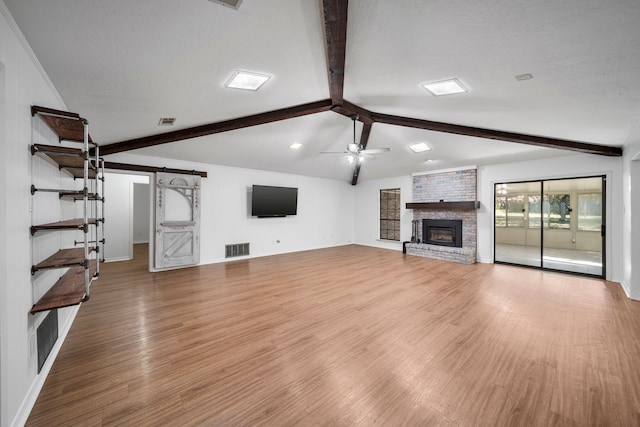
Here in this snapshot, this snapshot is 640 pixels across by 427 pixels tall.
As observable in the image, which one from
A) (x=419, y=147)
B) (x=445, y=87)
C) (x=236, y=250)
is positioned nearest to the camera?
(x=445, y=87)

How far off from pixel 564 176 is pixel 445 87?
4488 millimetres

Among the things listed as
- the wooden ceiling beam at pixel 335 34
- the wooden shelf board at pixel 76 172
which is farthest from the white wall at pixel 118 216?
the wooden ceiling beam at pixel 335 34

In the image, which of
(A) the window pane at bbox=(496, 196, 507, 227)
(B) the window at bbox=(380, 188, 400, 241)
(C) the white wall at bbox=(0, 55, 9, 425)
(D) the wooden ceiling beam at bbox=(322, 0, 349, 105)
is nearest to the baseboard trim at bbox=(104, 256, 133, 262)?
(C) the white wall at bbox=(0, 55, 9, 425)

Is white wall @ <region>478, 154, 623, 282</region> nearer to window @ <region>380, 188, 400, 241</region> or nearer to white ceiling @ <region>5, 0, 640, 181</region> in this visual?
white ceiling @ <region>5, 0, 640, 181</region>

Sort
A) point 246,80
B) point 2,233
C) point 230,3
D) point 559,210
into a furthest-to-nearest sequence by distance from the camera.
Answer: point 559,210 < point 246,80 < point 230,3 < point 2,233

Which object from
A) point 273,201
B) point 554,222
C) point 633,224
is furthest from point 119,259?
point 554,222

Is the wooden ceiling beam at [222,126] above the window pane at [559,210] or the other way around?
above

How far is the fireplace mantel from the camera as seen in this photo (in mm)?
6449

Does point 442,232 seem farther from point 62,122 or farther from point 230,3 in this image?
point 62,122

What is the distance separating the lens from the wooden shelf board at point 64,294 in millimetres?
1809

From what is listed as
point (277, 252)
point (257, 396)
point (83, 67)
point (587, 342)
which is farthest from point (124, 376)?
point (277, 252)

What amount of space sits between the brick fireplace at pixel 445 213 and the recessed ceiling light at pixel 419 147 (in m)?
1.56

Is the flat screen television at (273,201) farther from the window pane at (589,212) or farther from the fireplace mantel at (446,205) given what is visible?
the window pane at (589,212)

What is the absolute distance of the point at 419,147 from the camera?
6047mm
